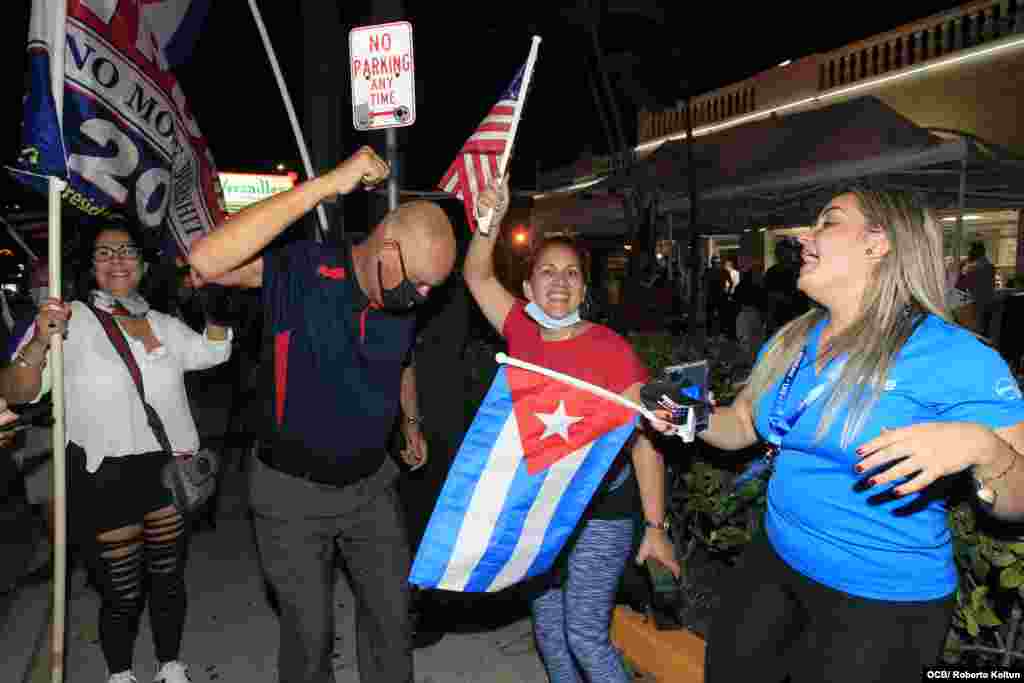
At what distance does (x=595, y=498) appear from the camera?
3008mm

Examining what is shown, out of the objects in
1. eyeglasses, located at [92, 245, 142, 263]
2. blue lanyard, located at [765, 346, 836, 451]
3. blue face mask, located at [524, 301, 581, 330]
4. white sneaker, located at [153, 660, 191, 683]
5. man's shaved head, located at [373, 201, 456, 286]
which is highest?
eyeglasses, located at [92, 245, 142, 263]

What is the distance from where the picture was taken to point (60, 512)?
2857 mm

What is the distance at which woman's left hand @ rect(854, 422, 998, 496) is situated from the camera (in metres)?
1.72

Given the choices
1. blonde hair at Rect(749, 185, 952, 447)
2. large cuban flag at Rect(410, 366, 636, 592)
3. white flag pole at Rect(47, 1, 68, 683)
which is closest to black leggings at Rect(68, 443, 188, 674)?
white flag pole at Rect(47, 1, 68, 683)

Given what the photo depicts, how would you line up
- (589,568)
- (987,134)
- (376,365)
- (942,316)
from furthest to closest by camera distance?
(987,134), (589,568), (376,365), (942,316)

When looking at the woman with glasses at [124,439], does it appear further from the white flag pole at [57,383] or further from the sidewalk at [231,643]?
the sidewalk at [231,643]

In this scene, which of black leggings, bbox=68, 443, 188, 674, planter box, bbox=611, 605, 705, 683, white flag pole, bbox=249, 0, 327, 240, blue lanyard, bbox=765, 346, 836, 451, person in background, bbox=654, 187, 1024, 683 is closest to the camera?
person in background, bbox=654, 187, 1024, 683

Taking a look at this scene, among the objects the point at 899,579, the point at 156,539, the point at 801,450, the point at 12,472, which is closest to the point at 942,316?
the point at 801,450

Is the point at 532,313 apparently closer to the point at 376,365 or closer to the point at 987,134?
the point at 376,365

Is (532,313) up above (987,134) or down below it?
below

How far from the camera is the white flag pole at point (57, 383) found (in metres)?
2.84

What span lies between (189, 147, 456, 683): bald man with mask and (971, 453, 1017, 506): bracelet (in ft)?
5.86

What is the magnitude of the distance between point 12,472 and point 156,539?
10.2 ft

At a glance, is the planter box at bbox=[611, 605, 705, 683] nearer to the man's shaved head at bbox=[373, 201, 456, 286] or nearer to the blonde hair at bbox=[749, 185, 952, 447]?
the blonde hair at bbox=[749, 185, 952, 447]
